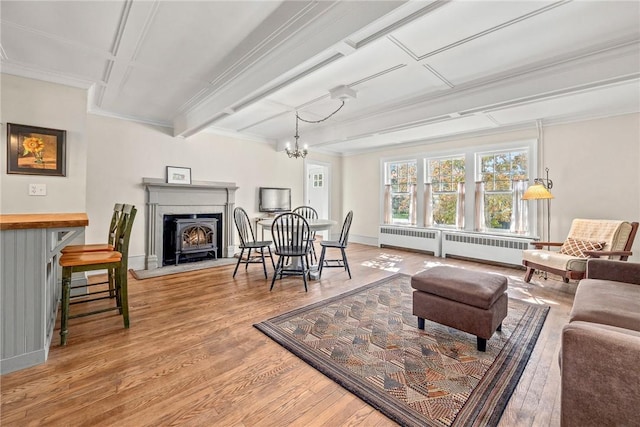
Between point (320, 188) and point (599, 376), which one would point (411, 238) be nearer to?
point (320, 188)

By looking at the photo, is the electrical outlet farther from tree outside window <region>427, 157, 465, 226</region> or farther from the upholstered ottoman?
tree outside window <region>427, 157, 465, 226</region>

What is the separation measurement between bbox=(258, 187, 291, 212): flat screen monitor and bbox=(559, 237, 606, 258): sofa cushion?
191 inches

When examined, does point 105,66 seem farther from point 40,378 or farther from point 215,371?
point 215,371

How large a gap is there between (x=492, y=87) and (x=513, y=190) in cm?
251

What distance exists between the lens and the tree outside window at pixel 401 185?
639 cm

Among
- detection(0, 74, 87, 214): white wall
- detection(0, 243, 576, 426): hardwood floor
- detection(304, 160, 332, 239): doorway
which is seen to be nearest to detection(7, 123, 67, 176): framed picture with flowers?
detection(0, 74, 87, 214): white wall

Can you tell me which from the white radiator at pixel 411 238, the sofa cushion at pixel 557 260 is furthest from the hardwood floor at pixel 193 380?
the white radiator at pixel 411 238

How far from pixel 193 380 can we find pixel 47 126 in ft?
11.1

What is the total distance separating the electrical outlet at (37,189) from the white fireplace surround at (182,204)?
1.38 m

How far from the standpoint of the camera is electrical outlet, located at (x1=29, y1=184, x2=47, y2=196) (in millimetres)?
3035

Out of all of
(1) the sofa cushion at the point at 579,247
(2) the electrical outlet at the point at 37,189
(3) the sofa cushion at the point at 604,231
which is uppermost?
(2) the electrical outlet at the point at 37,189

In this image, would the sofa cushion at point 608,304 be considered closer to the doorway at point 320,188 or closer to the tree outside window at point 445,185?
the tree outside window at point 445,185

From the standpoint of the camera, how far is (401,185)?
21.4ft

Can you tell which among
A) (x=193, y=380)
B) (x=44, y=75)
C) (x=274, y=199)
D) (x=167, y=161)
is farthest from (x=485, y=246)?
(x=44, y=75)
